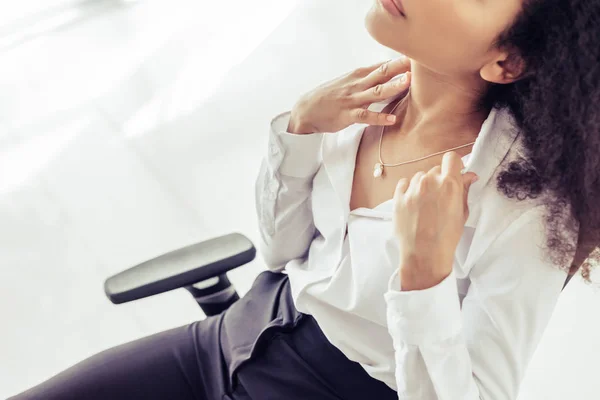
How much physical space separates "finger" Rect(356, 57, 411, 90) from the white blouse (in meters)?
0.10

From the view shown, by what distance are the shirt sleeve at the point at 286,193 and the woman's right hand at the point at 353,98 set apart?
0.14 feet

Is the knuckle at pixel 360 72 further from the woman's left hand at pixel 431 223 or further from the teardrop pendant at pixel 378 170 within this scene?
the woman's left hand at pixel 431 223

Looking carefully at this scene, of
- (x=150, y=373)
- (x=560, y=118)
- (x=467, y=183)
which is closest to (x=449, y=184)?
(x=467, y=183)

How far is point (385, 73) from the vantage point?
1052mm

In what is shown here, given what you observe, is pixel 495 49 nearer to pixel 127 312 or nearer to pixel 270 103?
pixel 127 312

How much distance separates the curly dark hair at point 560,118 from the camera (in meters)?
0.80

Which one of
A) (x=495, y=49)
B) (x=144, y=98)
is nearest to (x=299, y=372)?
(x=495, y=49)

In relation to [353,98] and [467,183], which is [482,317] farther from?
[353,98]

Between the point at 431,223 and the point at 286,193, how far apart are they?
37cm

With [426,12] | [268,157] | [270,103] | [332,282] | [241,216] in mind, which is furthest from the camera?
[270,103]

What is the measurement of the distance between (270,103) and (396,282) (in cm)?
157

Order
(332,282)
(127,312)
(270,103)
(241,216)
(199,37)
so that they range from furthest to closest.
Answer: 1. (199,37)
2. (270,103)
3. (241,216)
4. (127,312)
5. (332,282)

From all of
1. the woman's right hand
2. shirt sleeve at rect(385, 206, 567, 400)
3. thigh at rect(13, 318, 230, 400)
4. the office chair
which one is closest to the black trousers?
thigh at rect(13, 318, 230, 400)

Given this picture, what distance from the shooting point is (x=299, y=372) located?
1110 mm
